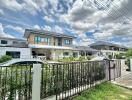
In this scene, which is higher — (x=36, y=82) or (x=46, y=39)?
(x=46, y=39)

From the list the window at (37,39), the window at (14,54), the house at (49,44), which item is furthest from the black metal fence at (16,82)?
the window at (37,39)

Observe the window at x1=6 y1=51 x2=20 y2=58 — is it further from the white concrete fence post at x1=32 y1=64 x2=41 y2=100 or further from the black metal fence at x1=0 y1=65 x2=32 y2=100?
the white concrete fence post at x1=32 y1=64 x2=41 y2=100

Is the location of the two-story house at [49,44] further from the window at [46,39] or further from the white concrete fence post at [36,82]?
the white concrete fence post at [36,82]

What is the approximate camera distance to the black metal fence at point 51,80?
14.7 feet

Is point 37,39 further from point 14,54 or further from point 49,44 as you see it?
point 14,54

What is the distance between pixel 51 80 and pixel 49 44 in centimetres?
2599

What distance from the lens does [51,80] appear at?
5.24 m

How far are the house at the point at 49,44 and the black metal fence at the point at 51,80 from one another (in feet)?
68.0

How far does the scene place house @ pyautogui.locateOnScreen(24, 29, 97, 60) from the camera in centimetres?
2816

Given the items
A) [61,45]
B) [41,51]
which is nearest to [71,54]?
[61,45]

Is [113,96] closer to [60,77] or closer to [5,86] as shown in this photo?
[60,77]

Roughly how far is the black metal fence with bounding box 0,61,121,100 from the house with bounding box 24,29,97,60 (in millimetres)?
20724

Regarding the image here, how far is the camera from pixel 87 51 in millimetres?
40531

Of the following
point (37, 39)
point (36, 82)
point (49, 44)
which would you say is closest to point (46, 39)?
point (49, 44)
